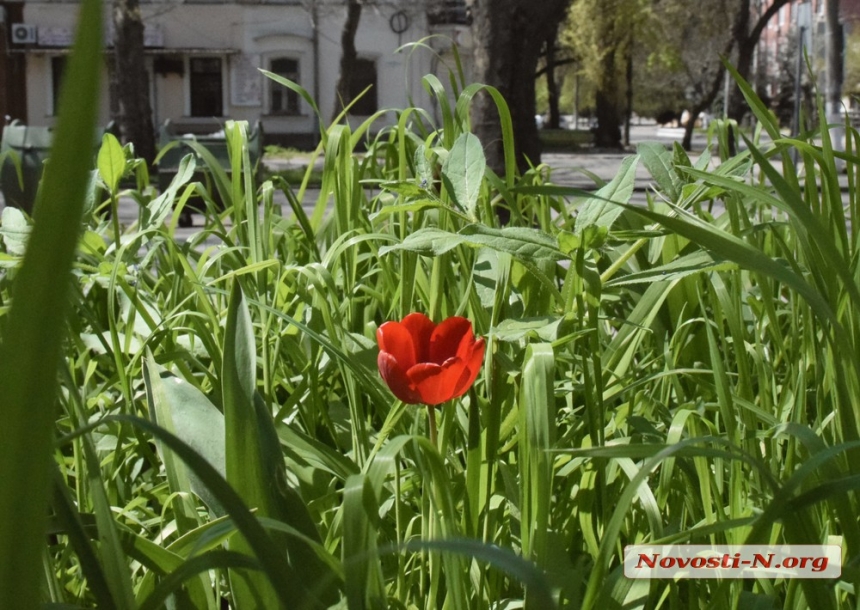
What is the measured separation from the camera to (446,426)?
562 mm

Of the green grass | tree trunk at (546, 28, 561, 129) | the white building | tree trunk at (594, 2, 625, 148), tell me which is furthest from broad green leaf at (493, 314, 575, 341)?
tree trunk at (546, 28, 561, 129)

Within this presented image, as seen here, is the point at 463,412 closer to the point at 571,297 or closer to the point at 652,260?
the point at 571,297

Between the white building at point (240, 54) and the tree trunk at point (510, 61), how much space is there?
55.0ft

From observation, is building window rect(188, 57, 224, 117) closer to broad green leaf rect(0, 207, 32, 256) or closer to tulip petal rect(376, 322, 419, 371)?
broad green leaf rect(0, 207, 32, 256)

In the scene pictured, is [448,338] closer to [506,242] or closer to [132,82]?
[506,242]

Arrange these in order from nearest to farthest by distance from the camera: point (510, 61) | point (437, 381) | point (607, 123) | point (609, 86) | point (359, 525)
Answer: point (359, 525), point (437, 381), point (510, 61), point (609, 86), point (607, 123)

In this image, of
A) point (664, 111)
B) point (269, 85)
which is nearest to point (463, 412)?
point (269, 85)

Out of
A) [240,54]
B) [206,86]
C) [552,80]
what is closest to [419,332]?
[240,54]

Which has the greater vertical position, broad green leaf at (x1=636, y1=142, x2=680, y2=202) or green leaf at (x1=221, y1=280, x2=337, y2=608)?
broad green leaf at (x1=636, y1=142, x2=680, y2=202)

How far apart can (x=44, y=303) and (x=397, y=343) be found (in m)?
0.34

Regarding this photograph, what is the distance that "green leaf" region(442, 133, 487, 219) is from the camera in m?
0.57

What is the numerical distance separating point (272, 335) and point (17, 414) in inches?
24.0

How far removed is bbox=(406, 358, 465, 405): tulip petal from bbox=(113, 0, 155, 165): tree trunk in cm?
1185

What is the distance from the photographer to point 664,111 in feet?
127
